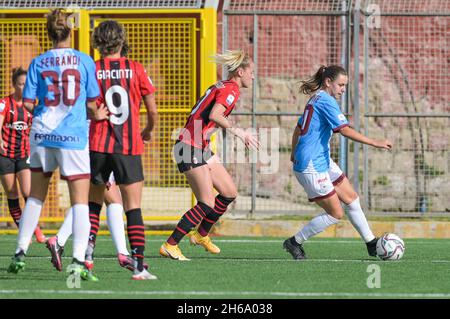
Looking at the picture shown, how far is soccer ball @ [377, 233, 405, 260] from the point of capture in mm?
10359

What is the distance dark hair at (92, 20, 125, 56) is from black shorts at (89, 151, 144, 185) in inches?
29.4

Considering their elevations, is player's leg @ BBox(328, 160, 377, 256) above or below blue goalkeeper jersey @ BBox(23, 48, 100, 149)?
below

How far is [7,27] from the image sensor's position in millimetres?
14750

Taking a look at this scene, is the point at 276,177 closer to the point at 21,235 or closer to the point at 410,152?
the point at 410,152

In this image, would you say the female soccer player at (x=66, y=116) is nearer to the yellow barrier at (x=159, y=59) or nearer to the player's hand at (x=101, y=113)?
the player's hand at (x=101, y=113)

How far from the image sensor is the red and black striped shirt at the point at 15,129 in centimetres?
1259

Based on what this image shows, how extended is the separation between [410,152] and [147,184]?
11.9ft

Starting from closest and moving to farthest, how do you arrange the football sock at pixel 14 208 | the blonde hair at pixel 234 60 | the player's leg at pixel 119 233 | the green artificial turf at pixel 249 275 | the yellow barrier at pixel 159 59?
1. the green artificial turf at pixel 249 275
2. the player's leg at pixel 119 233
3. the blonde hair at pixel 234 60
4. the football sock at pixel 14 208
5. the yellow barrier at pixel 159 59

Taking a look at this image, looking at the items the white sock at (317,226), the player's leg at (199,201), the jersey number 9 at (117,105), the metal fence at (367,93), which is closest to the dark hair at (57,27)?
the jersey number 9 at (117,105)

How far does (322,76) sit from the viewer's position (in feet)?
34.9

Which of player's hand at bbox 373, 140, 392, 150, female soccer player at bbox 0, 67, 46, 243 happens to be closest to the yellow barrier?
female soccer player at bbox 0, 67, 46, 243

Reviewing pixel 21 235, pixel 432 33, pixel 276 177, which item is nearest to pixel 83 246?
pixel 21 235

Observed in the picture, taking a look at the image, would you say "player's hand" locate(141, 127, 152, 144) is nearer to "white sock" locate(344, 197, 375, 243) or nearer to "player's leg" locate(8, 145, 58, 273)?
"player's leg" locate(8, 145, 58, 273)

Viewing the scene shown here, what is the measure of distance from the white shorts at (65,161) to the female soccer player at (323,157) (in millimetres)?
2734
